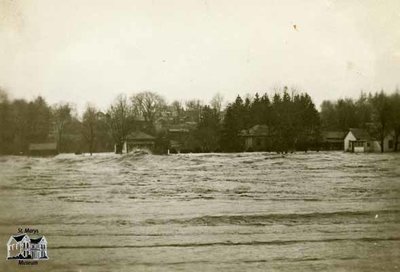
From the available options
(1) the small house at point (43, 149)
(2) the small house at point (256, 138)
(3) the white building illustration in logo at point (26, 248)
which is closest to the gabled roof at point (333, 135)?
(2) the small house at point (256, 138)

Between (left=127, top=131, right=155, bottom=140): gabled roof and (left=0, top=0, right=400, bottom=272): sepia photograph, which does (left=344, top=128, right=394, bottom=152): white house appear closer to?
(left=0, top=0, right=400, bottom=272): sepia photograph

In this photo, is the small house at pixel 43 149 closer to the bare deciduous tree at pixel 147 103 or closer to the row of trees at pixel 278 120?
the bare deciduous tree at pixel 147 103

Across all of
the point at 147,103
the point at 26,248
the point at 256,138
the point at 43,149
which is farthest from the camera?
the point at 256,138

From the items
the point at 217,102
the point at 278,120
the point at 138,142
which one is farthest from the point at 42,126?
the point at 278,120

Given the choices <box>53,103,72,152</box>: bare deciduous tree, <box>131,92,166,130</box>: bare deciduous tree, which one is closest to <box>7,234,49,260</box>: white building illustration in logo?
<box>53,103,72,152</box>: bare deciduous tree

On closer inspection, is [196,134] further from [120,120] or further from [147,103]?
[120,120]

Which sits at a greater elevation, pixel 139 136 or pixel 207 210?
pixel 139 136

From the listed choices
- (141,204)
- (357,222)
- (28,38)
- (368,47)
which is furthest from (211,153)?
(28,38)

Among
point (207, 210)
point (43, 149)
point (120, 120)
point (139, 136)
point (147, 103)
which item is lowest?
point (207, 210)
